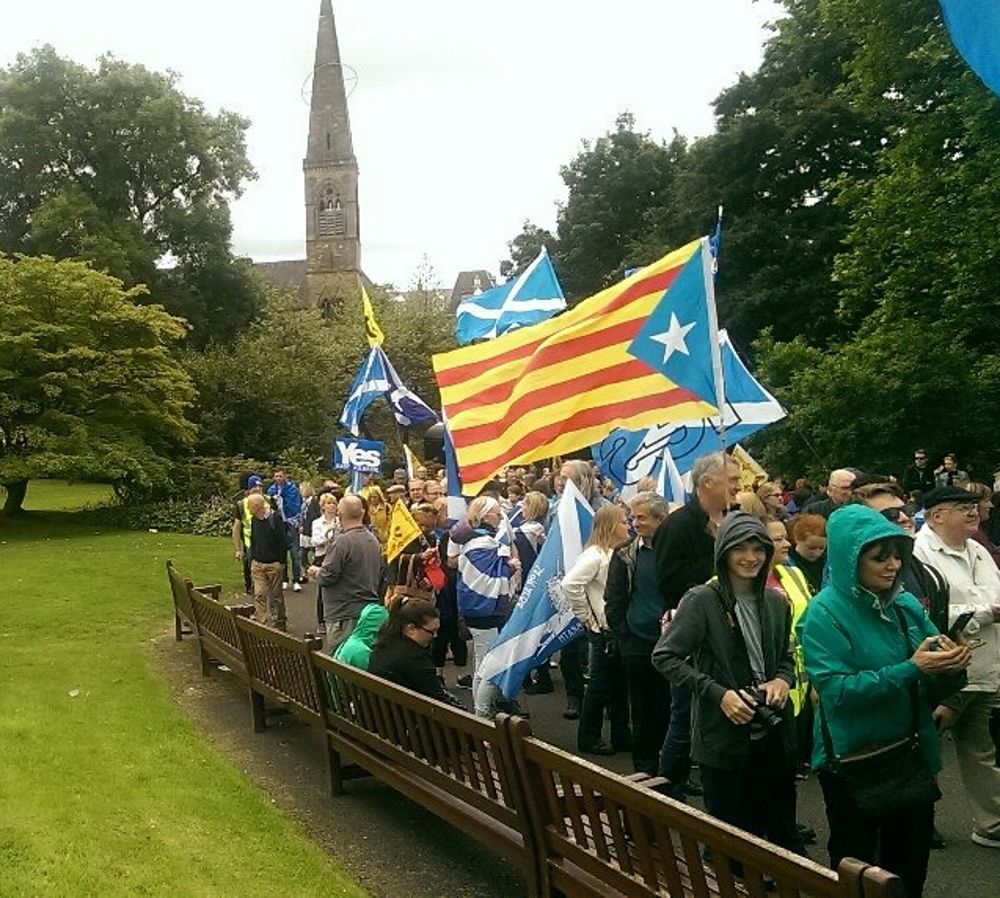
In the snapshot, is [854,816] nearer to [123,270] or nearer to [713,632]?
[713,632]

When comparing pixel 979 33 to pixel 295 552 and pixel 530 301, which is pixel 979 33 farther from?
pixel 295 552

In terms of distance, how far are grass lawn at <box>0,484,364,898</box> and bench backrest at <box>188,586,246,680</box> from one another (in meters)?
0.59

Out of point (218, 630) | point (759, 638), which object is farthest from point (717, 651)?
point (218, 630)

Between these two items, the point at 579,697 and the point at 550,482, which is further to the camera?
the point at 550,482

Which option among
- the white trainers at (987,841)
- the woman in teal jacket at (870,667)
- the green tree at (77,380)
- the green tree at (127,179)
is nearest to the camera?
the woman in teal jacket at (870,667)

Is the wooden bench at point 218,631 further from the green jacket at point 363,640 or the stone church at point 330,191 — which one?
the stone church at point 330,191

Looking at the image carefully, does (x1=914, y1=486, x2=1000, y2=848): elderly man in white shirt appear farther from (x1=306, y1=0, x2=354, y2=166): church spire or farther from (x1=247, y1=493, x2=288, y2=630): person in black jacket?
(x1=306, y1=0, x2=354, y2=166): church spire

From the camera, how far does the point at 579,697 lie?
8.55 meters

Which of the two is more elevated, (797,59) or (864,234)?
(797,59)

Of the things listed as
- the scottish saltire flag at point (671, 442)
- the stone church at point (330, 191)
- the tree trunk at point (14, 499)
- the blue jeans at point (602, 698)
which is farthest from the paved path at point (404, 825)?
the stone church at point (330, 191)

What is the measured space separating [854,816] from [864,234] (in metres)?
19.0

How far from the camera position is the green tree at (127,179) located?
119 ft

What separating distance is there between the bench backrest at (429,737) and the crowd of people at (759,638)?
25cm

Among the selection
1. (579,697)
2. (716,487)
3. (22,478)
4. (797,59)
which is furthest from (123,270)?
(716,487)
